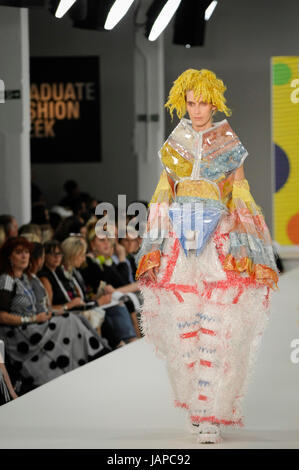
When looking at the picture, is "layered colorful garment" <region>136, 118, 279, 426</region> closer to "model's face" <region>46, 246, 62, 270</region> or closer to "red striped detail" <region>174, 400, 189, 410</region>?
"red striped detail" <region>174, 400, 189, 410</region>

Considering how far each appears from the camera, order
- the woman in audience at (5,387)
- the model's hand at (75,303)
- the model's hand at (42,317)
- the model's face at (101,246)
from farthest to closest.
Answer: the model's face at (101,246)
the model's hand at (75,303)
the model's hand at (42,317)
the woman in audience at (5,387)

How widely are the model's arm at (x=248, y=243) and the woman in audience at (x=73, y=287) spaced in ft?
6.29

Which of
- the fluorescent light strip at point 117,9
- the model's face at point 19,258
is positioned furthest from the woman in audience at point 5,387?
the fluorescent light strip at point 117,9

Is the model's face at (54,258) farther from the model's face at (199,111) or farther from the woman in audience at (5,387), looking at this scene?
the model's face at (199,111)

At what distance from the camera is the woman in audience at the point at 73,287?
5.25 m

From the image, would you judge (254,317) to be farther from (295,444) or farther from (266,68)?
(266,68)

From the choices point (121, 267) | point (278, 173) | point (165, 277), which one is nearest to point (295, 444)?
point (165, 277)

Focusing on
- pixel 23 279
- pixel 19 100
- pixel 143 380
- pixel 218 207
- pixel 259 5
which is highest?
pixel 259 5

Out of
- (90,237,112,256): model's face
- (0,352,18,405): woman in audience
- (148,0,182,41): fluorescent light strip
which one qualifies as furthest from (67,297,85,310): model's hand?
(148,0,182,41): fluorescent light strip

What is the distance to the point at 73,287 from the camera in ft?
17.6

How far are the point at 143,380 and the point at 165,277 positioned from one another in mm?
1387

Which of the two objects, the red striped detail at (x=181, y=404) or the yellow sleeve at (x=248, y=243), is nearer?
the yellow sleeve at (x=248, y=243)

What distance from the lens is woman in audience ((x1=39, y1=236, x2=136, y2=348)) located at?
5246mm
